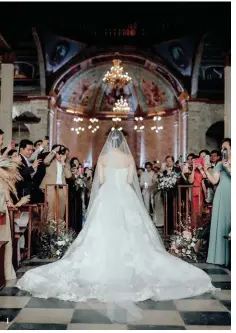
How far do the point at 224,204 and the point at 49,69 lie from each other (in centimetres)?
1328

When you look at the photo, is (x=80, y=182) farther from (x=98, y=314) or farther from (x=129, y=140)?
(x=129, y=140)

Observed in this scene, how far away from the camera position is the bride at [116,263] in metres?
4.89

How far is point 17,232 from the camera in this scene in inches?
274

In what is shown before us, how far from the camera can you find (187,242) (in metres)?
7.39

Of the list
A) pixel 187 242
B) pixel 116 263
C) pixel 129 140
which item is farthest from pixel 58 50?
pixel 116 263

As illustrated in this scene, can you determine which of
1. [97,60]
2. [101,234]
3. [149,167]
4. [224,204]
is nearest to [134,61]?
[97,60]

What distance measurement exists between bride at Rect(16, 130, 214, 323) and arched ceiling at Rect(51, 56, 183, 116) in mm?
13383

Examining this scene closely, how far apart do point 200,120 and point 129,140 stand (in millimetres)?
5612

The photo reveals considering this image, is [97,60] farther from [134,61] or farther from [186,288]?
[186,288]

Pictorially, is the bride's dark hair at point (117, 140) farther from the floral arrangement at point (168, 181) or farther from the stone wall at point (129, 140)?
the stone wall at point (129, 140)

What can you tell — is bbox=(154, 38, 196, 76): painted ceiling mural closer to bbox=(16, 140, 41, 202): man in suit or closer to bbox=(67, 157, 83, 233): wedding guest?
bbox=(67, 157, 83, 233): wedding guest

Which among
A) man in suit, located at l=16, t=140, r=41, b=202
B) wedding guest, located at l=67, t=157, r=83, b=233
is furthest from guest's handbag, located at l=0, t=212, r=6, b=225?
wedding guest, located at l=67, t=157, r=83, b=233

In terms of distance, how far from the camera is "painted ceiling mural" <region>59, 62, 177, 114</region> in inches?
818

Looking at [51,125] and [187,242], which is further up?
[51,125]
